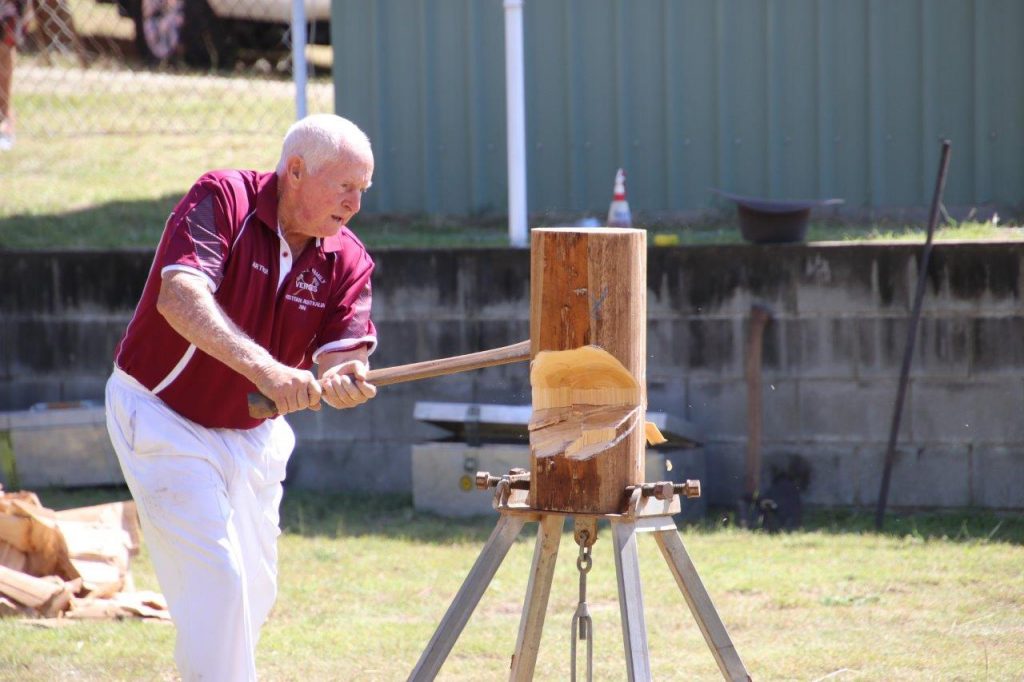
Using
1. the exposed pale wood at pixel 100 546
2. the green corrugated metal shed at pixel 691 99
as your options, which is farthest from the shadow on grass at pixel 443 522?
the green corrugated metal shed at pixel 691 99

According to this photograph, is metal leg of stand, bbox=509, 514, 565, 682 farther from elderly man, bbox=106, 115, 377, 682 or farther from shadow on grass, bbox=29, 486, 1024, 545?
shadow on grass, bbox=29, 486, 1024, 545

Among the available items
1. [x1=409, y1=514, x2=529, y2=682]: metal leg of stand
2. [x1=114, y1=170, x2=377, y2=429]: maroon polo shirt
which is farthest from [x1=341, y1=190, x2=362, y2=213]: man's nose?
[x1=409, y1=514, x2=529, y2=682]: metal leg of stand

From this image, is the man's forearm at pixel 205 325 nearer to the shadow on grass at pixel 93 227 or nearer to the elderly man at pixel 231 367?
the elderly man at pixel 231 367

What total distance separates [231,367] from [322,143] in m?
0.68

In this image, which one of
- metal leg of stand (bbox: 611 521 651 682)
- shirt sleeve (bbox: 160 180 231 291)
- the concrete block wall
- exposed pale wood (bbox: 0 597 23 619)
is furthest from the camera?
the concrete block wall

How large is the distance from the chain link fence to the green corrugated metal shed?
6.90 feet

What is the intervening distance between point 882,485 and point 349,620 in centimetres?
277

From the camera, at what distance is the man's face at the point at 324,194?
3646mm

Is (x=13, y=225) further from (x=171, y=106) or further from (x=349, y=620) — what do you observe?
(x=349, y=620)

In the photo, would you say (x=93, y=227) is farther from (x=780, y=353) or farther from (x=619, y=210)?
(x=780, y=353)

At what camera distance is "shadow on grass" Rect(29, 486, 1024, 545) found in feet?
20.7

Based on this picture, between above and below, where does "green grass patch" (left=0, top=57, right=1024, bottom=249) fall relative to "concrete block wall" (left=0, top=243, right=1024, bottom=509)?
above

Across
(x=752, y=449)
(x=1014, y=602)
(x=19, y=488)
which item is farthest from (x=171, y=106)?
(x=1014, y=602)

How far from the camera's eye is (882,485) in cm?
646
